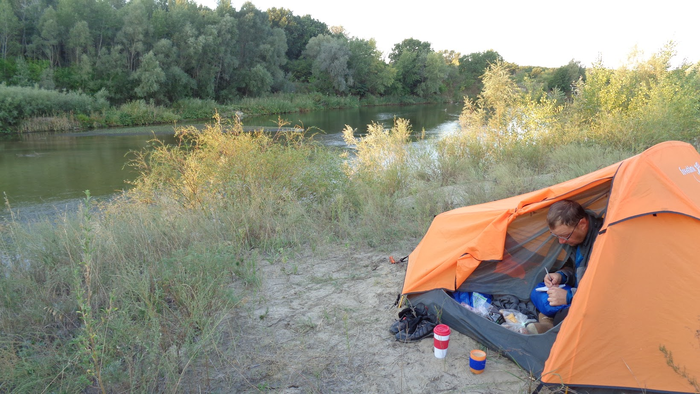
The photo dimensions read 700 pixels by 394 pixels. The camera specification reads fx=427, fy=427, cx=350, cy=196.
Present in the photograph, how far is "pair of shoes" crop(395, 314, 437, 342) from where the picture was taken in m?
2.99

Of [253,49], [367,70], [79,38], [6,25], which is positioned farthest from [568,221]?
[367,70]

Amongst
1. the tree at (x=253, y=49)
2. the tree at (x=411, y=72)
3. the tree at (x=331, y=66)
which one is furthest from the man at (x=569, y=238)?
the tree at (x=411, y=72)

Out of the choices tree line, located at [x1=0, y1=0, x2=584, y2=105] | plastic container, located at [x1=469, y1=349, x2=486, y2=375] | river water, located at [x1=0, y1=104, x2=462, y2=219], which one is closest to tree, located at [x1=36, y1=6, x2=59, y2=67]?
tree line, located at [x1=0, y1=0, x2=584, y2=105]

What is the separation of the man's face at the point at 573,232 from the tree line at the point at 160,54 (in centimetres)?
2716

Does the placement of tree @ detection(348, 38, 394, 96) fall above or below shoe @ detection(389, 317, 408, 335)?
above

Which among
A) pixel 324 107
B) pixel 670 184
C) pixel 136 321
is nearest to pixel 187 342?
pixel 136 321

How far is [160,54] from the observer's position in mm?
28531

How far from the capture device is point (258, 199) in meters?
5.21

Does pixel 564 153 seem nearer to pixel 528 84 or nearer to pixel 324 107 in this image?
pixel 528 84

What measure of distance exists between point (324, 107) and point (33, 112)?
2244cm

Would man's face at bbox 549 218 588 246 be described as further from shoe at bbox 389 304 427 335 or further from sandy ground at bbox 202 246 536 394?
shoe at bbox 389 304 427 335

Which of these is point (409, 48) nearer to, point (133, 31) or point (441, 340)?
point (133, 31)

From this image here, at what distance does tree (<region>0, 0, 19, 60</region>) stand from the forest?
0.06 meters

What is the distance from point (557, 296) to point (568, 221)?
1.71 feet
